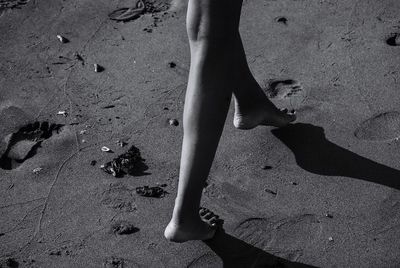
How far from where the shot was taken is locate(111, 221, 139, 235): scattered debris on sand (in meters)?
2.89

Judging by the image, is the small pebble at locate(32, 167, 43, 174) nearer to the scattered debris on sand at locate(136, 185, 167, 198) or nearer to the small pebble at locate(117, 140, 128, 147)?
the small pebble at locate(117, 140, 128, 147)

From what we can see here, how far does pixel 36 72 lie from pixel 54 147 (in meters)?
0.70

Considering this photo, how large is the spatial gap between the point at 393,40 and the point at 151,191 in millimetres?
1707

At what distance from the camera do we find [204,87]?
2486mm

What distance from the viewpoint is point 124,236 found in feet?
9.45

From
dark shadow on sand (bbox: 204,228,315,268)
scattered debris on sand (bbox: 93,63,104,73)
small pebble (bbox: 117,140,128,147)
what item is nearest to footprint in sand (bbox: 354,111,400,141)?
dark shadow on sand (bbox: 204,228,315,268)

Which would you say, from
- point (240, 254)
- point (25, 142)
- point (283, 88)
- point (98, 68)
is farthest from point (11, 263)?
point (283, 88)

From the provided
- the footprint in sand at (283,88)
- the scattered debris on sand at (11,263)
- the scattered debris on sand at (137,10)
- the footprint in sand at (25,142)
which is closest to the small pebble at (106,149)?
the footprint in sand at (25,142)

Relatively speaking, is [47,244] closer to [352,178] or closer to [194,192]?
[194,192]

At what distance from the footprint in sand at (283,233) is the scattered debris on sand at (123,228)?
1.45ft

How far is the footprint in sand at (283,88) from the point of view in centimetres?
355

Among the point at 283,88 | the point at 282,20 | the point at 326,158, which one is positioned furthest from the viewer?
the point at 282,20

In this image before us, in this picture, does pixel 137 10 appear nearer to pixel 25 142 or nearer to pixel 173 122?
pixel 173 122

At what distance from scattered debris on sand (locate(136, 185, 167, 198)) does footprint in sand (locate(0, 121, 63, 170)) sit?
625 millimetres
